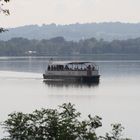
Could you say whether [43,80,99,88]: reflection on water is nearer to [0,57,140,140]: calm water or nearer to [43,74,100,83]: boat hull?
[0,57,140,140]: calm water

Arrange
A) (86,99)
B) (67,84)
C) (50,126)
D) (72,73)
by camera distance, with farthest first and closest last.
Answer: (72,73) < (67,84) < (86,99) < (50,126)

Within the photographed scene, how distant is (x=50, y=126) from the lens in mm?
13562

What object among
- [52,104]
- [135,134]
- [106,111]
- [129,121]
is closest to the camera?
[135,134]

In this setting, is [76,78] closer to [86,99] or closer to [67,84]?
[67,84]

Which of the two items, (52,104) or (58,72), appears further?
(58,72)

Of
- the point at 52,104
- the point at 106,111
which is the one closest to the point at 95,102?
the point at 52,104

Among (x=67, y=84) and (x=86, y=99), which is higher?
(x=86, y=99)

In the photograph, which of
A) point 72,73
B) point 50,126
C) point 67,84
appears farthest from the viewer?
point 72,73

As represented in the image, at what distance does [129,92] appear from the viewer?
89938mm

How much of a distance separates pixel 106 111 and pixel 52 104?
1118cm

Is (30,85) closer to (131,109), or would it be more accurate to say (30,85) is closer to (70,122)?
(131,109)

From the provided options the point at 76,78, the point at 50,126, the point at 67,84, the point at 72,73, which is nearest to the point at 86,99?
the point at 67,84

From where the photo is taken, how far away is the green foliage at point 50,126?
1340 cm

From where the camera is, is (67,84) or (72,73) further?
(72,73)
